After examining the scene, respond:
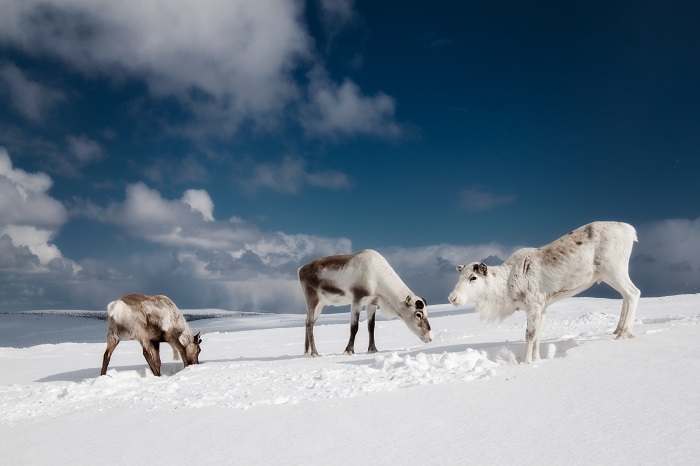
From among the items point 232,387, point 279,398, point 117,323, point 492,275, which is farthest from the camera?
point 117,323

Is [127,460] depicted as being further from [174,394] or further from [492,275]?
[492,275]

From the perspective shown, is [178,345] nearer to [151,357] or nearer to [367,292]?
[151,357]

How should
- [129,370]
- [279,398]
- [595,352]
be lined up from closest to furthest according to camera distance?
[279,398] → [595,352] → [129,370]

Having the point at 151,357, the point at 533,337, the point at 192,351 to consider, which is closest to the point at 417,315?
the point at 533,337

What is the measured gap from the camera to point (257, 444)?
13.3 ft

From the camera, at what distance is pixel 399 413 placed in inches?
177

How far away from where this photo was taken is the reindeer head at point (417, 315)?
10.7m

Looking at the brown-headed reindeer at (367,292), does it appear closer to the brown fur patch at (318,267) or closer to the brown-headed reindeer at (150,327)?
the brown fur patch at (318,267)

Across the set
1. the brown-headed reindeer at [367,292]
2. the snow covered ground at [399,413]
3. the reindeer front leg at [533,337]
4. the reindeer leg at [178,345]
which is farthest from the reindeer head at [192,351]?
the reindeer front leg at [533,337]

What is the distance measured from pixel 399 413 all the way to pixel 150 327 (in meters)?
6.70

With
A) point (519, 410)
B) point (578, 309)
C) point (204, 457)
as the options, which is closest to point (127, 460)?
point (204, 457)

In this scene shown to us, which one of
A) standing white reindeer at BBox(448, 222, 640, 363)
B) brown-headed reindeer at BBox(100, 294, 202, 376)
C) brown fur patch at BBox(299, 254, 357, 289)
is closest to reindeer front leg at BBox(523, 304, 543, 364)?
standing white reindeer at BBox(448, 222, 640, 363)

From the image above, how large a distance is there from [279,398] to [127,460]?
5.63ft

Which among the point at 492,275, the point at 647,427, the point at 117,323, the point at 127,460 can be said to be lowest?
the point at 127,460
